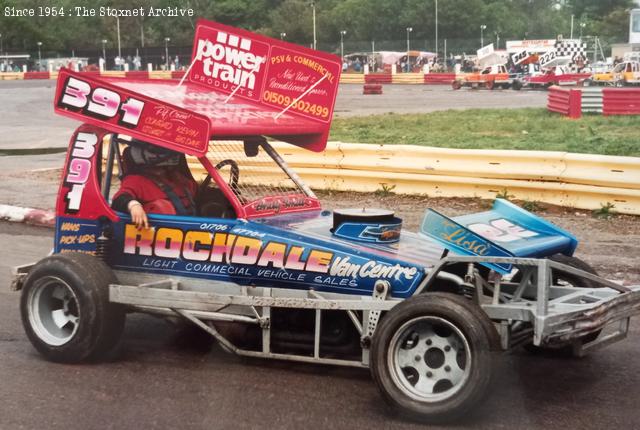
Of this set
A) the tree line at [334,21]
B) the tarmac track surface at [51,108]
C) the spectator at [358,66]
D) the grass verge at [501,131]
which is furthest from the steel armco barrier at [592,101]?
the spectator at [358,66]

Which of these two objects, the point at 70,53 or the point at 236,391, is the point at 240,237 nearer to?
the point at 236,391

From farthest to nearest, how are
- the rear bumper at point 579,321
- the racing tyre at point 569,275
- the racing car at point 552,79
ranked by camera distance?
the racing car at point 552,79, the racing tyre at point 569,275, the rear bumper at point 579,321

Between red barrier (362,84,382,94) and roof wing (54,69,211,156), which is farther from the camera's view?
red barrier (362,84,382,94)

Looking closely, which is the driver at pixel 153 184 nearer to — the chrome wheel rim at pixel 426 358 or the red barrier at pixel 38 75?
the chrome wheel rim at pixel 426 358

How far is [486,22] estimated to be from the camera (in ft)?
237

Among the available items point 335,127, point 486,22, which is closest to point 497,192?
point 335,127

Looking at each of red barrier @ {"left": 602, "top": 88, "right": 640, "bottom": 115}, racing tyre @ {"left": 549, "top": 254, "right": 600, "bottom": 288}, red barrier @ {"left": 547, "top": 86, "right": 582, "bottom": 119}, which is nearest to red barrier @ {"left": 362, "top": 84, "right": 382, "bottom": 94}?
red barrier @ {"left": 547, "top": 86, "right": 582, "bottom": 119}

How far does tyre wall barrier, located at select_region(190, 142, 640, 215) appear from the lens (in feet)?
33.1

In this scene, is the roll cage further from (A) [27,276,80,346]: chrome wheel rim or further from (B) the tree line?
(B) the tree line

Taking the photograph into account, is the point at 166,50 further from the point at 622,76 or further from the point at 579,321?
the point at 579,321

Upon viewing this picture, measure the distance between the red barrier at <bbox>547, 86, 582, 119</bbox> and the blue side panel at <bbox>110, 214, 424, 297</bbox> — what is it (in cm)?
2006

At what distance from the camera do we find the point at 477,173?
10.9 metres

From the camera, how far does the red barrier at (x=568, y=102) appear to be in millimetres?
23891

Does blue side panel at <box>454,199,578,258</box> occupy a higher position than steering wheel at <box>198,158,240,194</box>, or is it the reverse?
steering wheel at <box>198,158,240,194</box>
